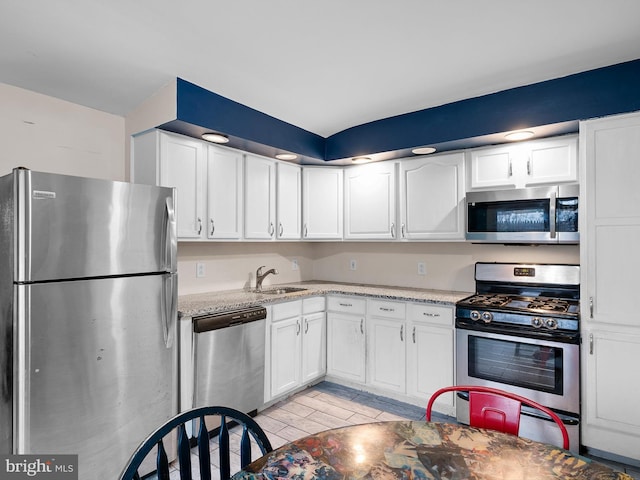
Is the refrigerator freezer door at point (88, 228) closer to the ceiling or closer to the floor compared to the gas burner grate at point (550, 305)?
closer to the ceiling

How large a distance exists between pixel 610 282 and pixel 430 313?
118 centimetres

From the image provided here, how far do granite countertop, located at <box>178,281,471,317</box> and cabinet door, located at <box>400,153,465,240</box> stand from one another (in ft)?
1.68

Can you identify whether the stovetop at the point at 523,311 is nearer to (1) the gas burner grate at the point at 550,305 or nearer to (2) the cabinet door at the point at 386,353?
(1) the gas burner grate at the point at 550,305

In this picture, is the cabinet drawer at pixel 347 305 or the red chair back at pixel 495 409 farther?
the cabinet drawer at pixel 347 305

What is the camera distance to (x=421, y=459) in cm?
105

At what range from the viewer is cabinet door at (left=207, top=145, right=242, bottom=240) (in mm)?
2898

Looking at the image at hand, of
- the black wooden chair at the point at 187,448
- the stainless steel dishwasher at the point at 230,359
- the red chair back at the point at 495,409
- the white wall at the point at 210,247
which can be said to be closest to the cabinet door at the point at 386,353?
the white wall at the point at 210,247

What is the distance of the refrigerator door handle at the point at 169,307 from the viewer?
2176 mm

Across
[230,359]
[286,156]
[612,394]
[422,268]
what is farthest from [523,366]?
[286,156]

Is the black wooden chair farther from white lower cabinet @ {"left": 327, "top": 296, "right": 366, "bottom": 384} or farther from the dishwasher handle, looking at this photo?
white lower cabinet @ {"left": 327, "top": 296, "right": 366, "bottom": 384}

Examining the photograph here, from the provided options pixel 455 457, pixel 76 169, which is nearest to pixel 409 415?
pixel 455 457

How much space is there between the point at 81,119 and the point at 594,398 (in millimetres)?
3889

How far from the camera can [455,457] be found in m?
1.05

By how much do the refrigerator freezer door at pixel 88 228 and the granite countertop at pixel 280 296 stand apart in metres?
0.48
